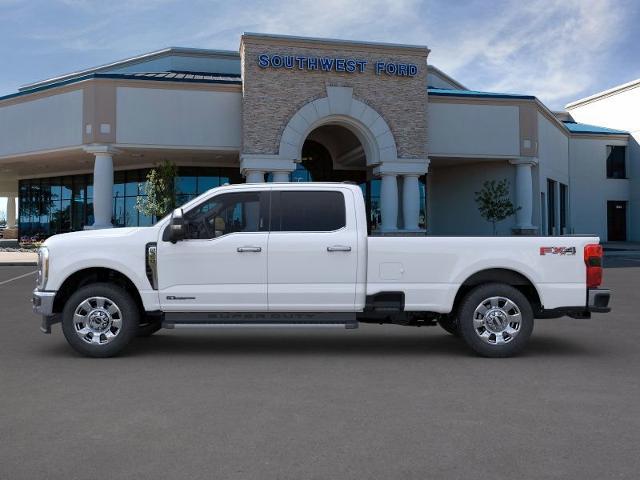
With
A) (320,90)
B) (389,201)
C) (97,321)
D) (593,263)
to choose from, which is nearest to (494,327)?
(593,263)

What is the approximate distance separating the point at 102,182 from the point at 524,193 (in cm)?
2141

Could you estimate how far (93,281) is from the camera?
8.25 m

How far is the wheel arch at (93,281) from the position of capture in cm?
807

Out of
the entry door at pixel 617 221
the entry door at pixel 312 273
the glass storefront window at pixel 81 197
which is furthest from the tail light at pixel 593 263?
the entry door at pixel 617 221

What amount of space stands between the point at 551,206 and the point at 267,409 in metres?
39.4

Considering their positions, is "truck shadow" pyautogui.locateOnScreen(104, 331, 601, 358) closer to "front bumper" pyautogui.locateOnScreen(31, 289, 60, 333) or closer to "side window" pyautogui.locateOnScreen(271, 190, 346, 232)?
"front bumper" pyautogui.locateOnScreen(31, 289, 60, 333)

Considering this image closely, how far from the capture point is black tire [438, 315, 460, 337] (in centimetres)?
825

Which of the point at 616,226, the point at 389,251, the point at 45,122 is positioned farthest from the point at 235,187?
the point at 616,226

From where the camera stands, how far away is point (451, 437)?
4715 millimetres

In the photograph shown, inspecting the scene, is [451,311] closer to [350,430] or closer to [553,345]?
[553,345]

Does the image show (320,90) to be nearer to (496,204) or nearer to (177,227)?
(496,204)

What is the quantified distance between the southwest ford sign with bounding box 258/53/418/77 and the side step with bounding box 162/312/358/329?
22890 millimetres

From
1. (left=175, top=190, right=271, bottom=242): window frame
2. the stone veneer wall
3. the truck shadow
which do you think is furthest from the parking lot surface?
the stone veneer wall

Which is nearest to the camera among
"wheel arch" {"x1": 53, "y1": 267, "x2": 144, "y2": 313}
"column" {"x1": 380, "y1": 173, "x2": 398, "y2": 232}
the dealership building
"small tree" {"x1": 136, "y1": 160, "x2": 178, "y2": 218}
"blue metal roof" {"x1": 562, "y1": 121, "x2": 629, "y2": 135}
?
"wheel arch" {"x1": 53, "y1": 267, "x2": 144, "y2": 313}
